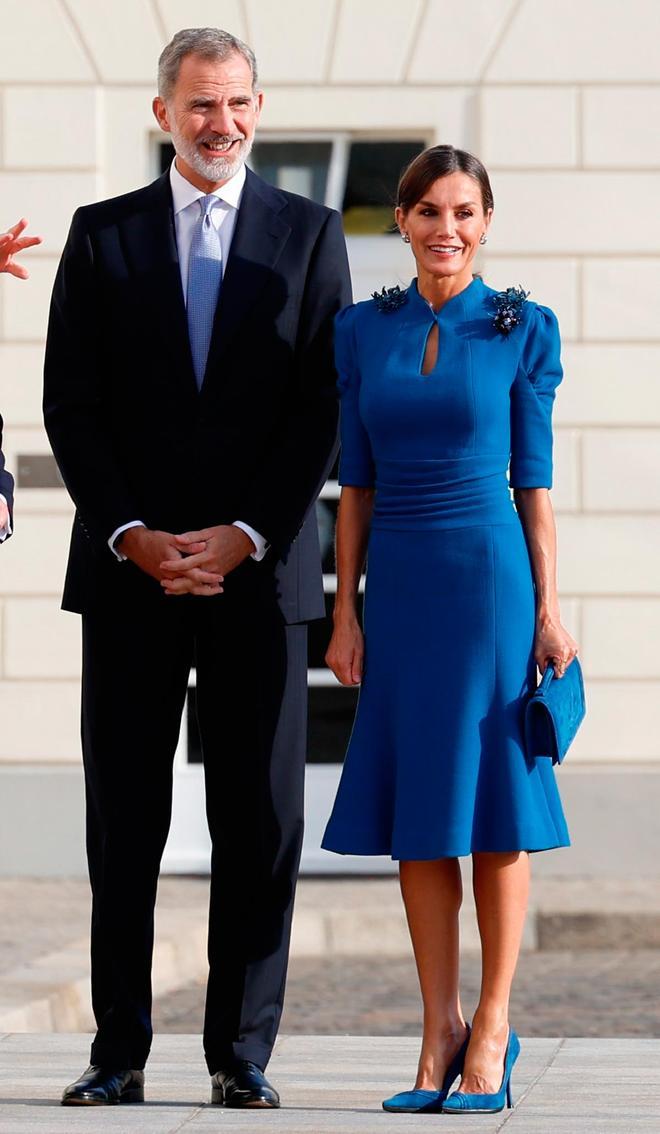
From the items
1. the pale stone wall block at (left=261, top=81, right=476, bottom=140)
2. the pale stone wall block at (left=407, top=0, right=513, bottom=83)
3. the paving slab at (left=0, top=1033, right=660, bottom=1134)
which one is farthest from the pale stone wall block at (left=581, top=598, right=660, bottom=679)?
the paving slab at (left=0, top=1033, right=660, bottom=1134)

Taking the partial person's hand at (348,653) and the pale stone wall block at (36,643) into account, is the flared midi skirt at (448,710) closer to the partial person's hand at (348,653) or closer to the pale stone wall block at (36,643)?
the partial person's hand at (348,653)

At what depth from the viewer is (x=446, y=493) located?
13.5 feet

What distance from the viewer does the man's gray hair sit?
13.6ft

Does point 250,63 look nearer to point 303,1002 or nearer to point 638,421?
point 303,1002

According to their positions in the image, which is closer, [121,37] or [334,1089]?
[334,1089]

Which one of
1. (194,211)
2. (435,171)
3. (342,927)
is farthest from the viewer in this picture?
(342,927)

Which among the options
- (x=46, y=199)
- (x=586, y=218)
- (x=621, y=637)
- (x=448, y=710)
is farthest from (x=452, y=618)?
(x=46, y=199)

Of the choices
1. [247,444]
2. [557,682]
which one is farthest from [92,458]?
[557,682]

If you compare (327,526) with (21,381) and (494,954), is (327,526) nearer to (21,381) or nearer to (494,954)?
(21,381)

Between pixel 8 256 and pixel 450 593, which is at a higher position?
pixel 8 256

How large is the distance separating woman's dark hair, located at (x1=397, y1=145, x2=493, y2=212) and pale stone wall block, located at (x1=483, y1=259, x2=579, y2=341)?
5.01 metres

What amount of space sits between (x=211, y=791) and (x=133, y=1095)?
656mm

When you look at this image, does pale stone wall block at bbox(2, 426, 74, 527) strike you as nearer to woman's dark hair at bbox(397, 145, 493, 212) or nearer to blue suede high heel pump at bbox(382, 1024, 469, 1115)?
woman's dark hair at bbox(397, 145, 493, 212)

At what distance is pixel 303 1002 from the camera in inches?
286
